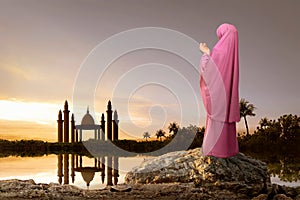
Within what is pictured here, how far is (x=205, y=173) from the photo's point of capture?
784 cm

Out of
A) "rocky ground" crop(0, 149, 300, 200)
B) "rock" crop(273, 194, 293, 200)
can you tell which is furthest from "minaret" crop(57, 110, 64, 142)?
"rock" crop(273, 194, 293, 200)

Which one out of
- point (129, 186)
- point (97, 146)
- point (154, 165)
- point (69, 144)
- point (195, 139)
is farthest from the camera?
point (69, 144)

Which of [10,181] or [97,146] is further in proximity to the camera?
[97,146]

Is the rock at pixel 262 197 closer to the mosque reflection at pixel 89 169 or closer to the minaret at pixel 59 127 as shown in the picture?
the mosque reflection at pixel 89 169

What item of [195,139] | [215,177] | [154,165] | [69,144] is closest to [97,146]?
[69,144]

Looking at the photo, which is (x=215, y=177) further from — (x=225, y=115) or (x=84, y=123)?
(x=84, y=123)

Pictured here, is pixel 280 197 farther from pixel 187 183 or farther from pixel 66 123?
pixel 66 123

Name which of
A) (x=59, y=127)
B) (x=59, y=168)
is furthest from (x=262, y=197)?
(x=59, y=127)

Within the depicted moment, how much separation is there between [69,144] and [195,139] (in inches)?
133

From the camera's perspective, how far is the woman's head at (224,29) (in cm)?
774

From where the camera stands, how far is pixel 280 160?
10797mm

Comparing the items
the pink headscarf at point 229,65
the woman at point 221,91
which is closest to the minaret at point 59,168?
the woman at point 221,91

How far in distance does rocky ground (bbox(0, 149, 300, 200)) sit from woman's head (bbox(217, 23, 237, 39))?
80.3 inches

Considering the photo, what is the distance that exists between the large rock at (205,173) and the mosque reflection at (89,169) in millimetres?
546
